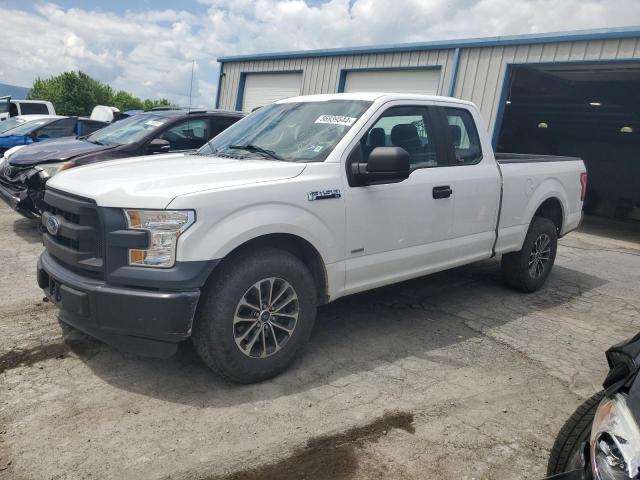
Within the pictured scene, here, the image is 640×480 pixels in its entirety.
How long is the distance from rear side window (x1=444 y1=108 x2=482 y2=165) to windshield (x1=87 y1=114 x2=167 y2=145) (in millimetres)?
4173

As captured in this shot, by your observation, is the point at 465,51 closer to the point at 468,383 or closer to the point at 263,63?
the point at 263,63

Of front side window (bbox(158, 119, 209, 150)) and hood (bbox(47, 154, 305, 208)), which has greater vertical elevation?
front side window (bbox(158, 119, 209, 150))

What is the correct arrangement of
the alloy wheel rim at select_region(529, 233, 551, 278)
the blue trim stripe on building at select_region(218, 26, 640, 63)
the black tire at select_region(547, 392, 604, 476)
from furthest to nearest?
the blue trim stripe on building at select_region(218, 26, 640, 63)
the alloy wheel rim at select_region(529, 233, 551, 278)
the black tire at select_region(547, 392, 604, 476)

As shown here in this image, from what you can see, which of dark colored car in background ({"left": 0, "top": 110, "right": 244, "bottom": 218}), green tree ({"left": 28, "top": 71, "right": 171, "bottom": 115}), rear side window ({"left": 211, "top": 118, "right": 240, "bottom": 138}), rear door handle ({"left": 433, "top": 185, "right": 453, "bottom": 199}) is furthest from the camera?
green tree ({"left": 28, "top": 71, "right": 171, "bottom": 115})

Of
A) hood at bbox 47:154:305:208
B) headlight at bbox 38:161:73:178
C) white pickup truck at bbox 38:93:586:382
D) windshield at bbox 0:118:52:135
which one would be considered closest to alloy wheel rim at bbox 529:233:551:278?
white pickup truck at bbox 38:93:586:382

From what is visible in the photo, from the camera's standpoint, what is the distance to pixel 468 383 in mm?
3623

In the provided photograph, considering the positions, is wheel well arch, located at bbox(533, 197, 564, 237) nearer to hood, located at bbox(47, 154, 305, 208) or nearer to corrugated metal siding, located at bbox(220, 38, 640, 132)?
hood, located at bbox(47, 154, 305, 208)

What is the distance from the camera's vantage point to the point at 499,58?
1092 centimetres

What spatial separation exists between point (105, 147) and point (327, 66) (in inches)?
351

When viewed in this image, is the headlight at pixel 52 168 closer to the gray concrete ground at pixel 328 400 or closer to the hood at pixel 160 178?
the gray concrete ground at pixel 328 400

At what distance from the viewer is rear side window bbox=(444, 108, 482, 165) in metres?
4.64

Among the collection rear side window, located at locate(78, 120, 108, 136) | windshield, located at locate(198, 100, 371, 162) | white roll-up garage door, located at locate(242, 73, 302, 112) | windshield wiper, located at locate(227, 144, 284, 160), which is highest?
white roll-up garage door, located at locate(242, 73, 302, 112)

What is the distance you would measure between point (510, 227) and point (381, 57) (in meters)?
8.95

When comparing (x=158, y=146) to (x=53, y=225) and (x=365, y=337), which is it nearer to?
(x=53, y=225)
